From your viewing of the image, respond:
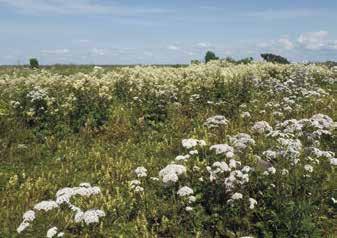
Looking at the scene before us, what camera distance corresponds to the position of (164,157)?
44.0ft

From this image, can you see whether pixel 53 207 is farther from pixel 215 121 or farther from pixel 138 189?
pixel 215 121

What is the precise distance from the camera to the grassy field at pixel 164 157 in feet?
31.0

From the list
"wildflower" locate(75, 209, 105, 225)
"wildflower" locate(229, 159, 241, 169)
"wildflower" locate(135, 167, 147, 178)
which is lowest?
"wildflower" locate(75, 209, 105, 225)

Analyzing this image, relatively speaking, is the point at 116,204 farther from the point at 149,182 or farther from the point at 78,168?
the point at 78,168

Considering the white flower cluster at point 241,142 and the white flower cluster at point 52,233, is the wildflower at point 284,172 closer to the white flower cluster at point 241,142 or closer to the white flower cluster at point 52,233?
the white flower cluster at point 241,142

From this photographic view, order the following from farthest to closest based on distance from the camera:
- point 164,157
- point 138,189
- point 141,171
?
point 164,157 → point 141,171 → point 138,189

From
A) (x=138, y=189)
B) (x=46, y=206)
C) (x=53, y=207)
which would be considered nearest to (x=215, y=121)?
(x=138, y=189)

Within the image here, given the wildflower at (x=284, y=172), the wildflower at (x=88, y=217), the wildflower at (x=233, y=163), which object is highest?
the wildflower at (x=233, y=163)

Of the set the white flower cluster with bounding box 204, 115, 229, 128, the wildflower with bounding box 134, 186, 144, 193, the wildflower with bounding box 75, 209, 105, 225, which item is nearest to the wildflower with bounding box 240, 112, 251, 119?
the white flower cluster with bounding box 204, 115, 229, 128

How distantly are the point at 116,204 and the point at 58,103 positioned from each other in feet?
22.2

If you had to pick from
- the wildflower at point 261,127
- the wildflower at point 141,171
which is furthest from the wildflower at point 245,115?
the wildflower at point 141,171

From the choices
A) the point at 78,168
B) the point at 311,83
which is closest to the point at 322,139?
the point at 78,168

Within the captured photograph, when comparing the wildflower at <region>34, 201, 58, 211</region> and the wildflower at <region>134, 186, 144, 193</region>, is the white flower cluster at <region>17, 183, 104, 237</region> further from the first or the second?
the wildflower at <region>134, 186, 144, 193</region>

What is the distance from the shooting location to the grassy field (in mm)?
9438
